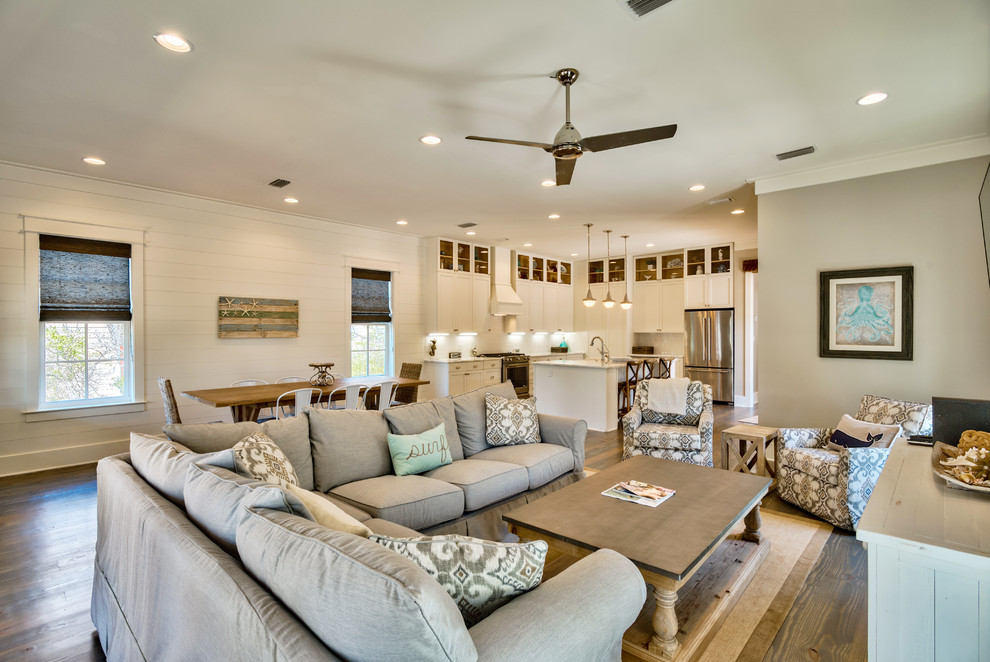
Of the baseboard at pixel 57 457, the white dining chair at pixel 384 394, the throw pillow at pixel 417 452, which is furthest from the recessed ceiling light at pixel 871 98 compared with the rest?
the baseboard at pixel 57 457

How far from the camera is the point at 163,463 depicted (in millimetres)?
1840

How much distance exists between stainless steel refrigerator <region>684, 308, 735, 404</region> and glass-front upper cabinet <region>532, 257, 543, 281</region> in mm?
2877

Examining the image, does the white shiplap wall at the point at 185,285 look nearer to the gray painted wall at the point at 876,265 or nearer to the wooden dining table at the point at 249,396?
the wooden dining table at the point at 249,396

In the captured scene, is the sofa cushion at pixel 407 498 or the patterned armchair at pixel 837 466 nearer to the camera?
the sofa cushion at pixel 407 498

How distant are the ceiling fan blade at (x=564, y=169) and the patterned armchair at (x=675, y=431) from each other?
93.4 inches

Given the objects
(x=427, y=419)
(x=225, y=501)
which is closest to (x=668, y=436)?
(x=427, y=419)

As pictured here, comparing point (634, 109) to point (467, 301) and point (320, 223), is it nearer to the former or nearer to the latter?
point (320, 223)

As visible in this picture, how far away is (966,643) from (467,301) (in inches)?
289

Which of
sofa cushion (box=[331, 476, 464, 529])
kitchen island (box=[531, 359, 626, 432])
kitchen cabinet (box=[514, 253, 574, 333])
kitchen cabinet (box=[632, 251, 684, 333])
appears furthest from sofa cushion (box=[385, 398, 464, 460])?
kitchen cabinet (box=[632, 251, 684, 333])

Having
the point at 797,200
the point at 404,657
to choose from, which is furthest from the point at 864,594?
the point at 797,200

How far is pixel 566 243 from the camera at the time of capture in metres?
8.48

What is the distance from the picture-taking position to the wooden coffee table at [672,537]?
6.51 feet

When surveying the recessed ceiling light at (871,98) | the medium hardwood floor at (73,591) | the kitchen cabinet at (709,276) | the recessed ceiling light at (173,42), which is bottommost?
the medium hardwood floor at (73,591)

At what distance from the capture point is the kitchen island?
6328mm
